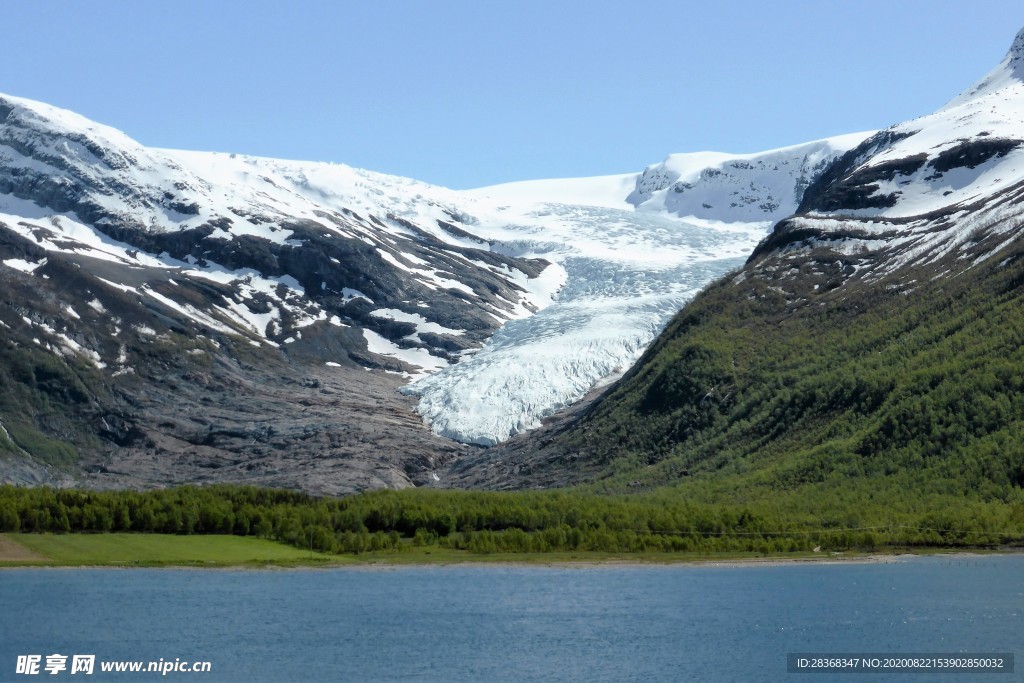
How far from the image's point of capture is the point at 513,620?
85.8m

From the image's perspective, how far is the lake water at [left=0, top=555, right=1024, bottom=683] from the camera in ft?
230

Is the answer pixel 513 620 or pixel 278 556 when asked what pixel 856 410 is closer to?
pixel 278 556

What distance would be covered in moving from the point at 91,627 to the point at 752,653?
3701 cm

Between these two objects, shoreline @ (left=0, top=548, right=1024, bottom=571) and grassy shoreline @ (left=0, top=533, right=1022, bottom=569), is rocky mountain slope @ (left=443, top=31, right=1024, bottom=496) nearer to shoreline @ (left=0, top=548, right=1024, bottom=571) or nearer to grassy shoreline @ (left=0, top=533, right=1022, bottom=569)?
shoreline @ (left=0, top=548, right=1024, bottom=571)

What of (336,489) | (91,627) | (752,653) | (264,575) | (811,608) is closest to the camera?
(752,653)

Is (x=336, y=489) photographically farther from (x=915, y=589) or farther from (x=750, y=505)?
(x=915, y=589)

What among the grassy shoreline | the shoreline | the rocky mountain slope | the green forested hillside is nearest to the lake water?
the shoreline

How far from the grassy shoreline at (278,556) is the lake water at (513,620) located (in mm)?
4624

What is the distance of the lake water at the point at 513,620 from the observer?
70250mm

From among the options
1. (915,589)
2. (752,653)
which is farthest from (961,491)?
(752,653)

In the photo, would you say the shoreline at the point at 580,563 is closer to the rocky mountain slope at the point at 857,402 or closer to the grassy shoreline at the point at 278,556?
the grassy shoreline at the point at 278,556

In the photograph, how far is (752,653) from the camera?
72.7m

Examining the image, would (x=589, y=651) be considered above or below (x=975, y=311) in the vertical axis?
below

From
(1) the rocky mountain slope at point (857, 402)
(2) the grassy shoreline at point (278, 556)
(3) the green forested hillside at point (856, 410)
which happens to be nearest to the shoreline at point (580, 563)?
(2) the grassy shoreline at point (278, 556)
